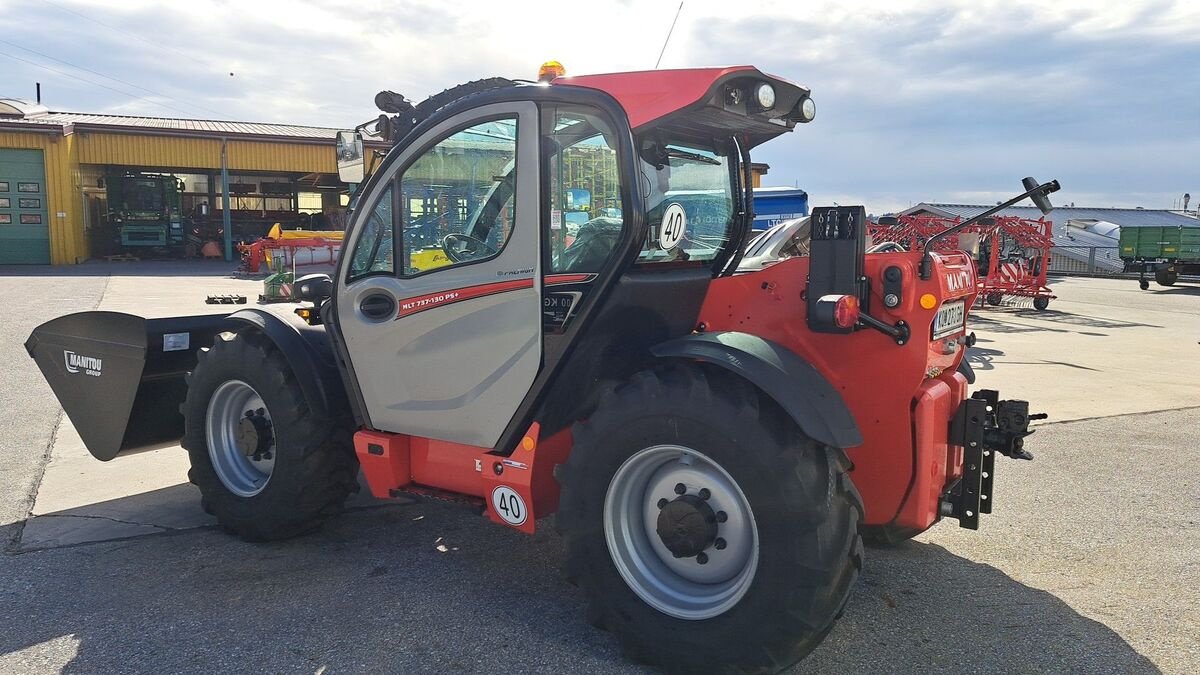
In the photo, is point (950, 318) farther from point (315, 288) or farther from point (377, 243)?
point (315, 288)

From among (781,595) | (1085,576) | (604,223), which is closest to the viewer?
(781,595)

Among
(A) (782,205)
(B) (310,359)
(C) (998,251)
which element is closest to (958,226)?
(B) (310,359)

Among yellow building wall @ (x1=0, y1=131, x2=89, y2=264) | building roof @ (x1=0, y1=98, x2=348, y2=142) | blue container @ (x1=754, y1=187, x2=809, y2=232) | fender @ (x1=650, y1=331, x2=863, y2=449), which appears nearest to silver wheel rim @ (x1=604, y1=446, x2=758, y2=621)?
fender @ (x1=650, y1=331, x2=863, y2=449)

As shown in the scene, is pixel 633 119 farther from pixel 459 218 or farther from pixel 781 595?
pixel 781 595

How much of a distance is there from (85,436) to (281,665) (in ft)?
9.08

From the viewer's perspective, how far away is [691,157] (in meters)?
3.86

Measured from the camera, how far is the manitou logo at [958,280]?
11.9 feet

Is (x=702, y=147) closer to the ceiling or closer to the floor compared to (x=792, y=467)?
closer to the ceiling

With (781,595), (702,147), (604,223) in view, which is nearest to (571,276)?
(604,223)

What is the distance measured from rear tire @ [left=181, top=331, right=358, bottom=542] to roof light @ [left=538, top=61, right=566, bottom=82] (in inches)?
80.1

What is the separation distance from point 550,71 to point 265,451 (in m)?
2.59

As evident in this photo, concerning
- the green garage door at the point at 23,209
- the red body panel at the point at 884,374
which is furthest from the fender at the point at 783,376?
the green garage door at the point at 23,209

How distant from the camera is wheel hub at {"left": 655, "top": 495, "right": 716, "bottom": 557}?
3.14 m

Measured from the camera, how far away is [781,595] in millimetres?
2879
